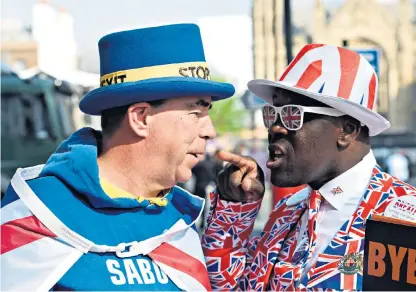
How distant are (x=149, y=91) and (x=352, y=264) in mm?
1006

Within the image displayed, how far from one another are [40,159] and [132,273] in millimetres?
9422

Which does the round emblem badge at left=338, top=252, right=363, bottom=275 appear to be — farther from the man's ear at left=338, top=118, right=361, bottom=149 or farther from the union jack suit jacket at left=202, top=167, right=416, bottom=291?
the man's ear at left=338, top=118, right=361, bottom=149

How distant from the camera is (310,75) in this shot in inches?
117

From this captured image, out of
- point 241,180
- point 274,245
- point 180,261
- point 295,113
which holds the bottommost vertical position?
point 274,245

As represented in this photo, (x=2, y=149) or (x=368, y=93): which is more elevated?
(x=368, y=93)

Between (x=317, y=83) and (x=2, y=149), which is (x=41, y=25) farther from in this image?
(x=317, y=83)

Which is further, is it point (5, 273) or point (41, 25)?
point (41, 25)

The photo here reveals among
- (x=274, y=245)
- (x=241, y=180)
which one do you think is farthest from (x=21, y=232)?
(x=274, y=245)

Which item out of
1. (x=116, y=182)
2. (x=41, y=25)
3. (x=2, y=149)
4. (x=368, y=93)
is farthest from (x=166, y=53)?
(x=41, y=25)

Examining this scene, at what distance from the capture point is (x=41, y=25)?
45469 mm

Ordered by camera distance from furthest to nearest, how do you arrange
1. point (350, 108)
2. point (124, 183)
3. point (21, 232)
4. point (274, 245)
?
point (274, 245), point (350, 108), point (124, 183), point (21, 232)

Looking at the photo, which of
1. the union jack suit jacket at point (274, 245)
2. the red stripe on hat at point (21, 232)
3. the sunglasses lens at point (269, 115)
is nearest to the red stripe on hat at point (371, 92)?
the union jack suit jacket at point (274, 245)

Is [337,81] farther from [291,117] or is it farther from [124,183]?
[124,183]

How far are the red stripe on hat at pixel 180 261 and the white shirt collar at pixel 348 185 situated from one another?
23.0 inches
